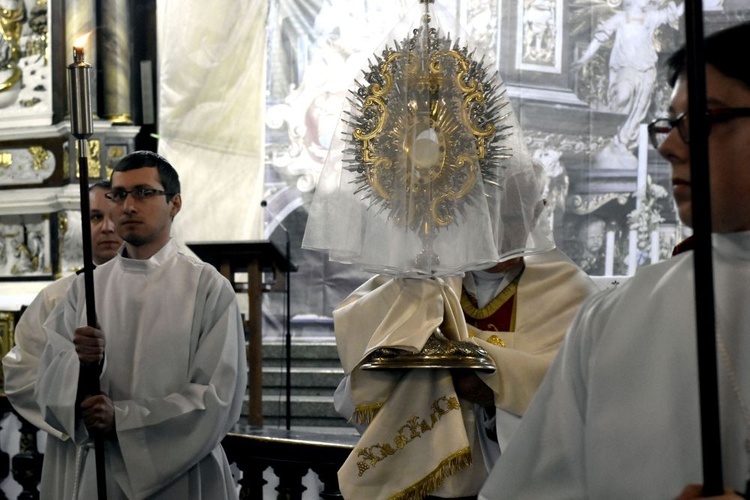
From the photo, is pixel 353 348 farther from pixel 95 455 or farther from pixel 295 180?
pixel 295 180

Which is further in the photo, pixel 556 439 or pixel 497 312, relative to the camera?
pixel 497 312

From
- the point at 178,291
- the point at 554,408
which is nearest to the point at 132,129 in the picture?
the point at 178,291

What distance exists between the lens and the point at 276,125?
10.9m

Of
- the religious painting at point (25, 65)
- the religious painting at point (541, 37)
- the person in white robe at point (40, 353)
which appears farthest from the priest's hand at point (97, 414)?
the religious painting at point (541, 37)

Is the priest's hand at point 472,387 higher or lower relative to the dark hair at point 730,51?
lower

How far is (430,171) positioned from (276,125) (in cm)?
800

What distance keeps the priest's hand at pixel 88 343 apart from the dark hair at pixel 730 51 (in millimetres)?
2228

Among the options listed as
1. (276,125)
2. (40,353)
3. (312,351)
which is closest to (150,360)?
(40,353)

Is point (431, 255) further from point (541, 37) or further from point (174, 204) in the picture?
point (541, 37)

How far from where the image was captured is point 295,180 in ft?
35.3

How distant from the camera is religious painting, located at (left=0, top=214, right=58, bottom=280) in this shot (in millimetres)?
8766

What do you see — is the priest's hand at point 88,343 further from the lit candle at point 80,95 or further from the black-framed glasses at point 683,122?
the black-framed glasses at point 683,122

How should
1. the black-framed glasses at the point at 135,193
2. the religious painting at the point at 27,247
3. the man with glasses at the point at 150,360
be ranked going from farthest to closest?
the religious painting at the point at 27,247 → the black-framed glasses at the point at 135,193 → the man with glasses at the point at 150,360

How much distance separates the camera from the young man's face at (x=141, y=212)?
3674 mm
